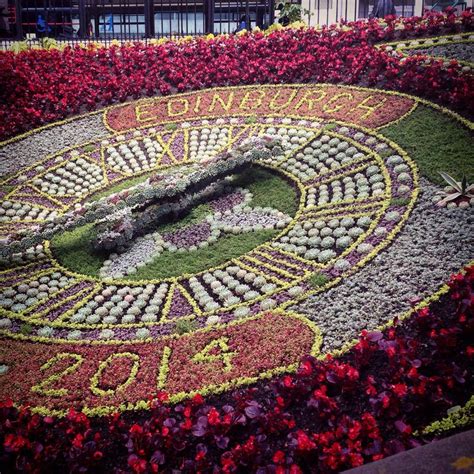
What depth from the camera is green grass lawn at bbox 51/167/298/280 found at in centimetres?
625

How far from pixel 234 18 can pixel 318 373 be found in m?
15.7

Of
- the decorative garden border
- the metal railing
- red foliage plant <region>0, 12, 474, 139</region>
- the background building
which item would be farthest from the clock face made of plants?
the metal railing

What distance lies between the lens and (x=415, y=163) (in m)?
6.79

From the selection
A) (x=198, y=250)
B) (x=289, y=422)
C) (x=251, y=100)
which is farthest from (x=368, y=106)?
(x=289, y=422)

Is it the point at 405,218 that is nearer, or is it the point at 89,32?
the point at 405,218

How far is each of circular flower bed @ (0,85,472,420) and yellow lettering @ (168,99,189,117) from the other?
17 centimetres

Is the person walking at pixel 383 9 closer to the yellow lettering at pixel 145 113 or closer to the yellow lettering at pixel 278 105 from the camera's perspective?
the yellow lettering at pixel 278 105

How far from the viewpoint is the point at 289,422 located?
149 inches

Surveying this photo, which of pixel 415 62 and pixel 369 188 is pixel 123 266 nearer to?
pixel 369 188

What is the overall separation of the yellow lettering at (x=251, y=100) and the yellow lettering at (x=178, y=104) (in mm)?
1001

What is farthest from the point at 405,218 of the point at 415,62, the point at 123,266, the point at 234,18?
the point at 234,18

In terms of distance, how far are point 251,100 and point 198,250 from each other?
4102 mm

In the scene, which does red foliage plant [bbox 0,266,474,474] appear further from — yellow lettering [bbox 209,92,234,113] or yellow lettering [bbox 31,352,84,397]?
yellow lettering [bbox 209,92,234,113]

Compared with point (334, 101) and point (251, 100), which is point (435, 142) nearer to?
point (334, 101)
